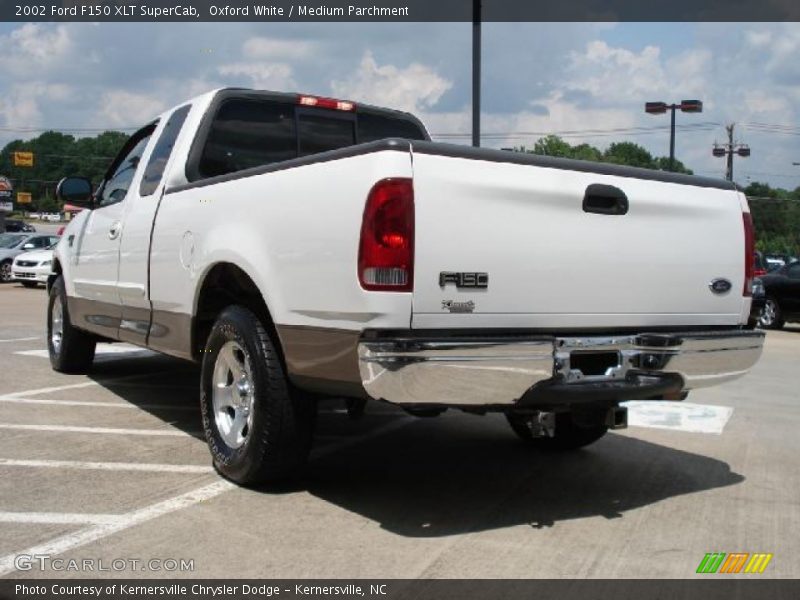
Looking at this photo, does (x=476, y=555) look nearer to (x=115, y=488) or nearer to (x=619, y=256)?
(x=619, y=256)

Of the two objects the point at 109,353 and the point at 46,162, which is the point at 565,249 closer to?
the point at 109,353

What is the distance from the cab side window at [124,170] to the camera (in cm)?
634

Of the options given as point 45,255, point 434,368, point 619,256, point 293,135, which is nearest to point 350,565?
point 434,368

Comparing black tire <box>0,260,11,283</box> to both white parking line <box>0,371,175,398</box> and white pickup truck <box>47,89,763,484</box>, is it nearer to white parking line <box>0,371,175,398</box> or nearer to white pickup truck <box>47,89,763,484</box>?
white parking line <box>0,371,175,398</box>

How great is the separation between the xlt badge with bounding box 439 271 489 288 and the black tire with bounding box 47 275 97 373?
489cm

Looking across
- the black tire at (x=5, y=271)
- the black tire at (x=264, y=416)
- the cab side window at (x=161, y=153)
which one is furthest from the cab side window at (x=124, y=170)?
the black tire at (x=5, y=271)

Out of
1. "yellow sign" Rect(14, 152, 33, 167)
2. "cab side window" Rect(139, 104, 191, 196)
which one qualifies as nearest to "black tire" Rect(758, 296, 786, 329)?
"cab side window" Rect(139, 104, 191, 196)

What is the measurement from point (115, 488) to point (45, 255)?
21.5m

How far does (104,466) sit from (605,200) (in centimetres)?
313

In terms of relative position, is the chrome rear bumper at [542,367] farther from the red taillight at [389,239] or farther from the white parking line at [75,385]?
the white parking line at [75,385]

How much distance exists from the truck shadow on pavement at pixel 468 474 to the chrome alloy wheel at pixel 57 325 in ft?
4.51

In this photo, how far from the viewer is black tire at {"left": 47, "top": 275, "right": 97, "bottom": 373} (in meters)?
7.66

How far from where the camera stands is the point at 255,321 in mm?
4363

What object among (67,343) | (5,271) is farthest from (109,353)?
(5,271)
